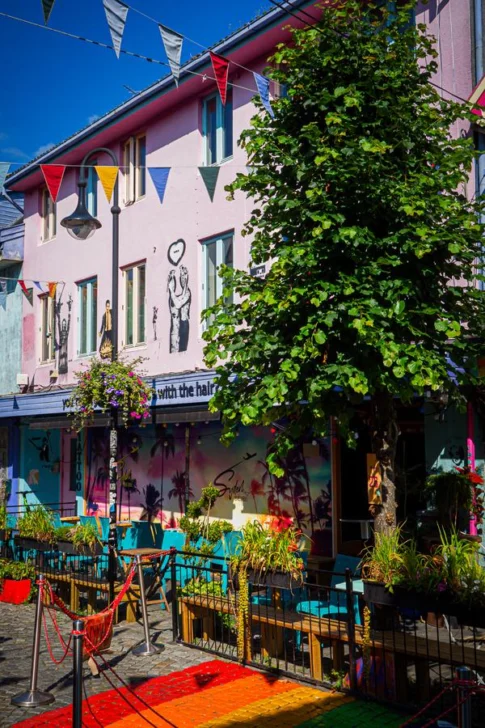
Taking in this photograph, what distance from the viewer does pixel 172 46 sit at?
953cm

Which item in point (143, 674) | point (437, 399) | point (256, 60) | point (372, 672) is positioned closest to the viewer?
point (372, 672)

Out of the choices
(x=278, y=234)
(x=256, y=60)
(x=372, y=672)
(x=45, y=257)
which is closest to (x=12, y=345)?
(x=45, y=257)

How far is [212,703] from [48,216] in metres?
15.6

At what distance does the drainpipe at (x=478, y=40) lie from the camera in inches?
417

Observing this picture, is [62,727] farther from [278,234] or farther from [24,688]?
[278,234]

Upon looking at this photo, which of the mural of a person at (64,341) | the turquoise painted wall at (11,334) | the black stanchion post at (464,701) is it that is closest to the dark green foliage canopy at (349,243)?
the black stanchion post at (464,701)

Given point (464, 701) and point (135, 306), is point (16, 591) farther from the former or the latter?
point (464, 701)

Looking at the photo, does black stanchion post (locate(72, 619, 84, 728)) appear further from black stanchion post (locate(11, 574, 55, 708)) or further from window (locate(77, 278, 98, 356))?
window (locate(77, 278, 98, 356))

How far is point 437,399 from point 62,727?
5.51m

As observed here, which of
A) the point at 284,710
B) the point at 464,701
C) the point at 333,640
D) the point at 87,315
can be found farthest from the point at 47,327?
the point at 464,701

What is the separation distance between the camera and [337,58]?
7875mm

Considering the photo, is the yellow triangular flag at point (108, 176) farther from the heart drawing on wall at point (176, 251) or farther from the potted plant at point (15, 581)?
the potted plant at point (15, 581)

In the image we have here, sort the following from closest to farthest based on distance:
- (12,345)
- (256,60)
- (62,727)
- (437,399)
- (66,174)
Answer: (62,727) < (437,399) < (256,60) < (66,174) < (12,345)

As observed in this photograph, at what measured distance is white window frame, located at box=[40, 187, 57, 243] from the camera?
2006 centimetres
